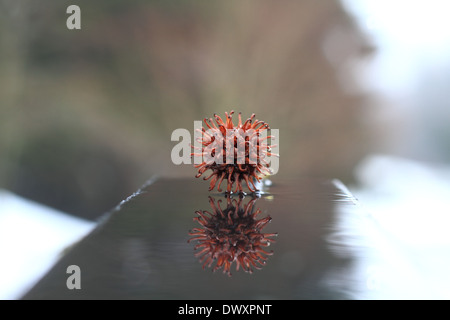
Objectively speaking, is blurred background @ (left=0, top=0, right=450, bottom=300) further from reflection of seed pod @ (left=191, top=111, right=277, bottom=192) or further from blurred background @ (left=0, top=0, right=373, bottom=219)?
reflection of seed pod @ (left=191, top=111, right=277, bottom=192)

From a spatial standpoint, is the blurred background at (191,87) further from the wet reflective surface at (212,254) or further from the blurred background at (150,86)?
the wet reflective surface at (212,254)

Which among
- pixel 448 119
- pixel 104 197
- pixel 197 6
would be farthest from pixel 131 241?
pixel 448 119

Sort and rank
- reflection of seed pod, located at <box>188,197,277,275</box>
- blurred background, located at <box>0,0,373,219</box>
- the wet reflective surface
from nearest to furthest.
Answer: the wet reflective surface < reflection of seed pod, located at <box>188,197,277,275</box> < blurred background, located at <box>0,0,373,219</box>

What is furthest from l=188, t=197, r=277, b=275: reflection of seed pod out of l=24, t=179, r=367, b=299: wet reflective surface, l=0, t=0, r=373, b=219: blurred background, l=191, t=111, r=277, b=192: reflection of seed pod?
l=0, t=0, r=373, b=219: blurred background

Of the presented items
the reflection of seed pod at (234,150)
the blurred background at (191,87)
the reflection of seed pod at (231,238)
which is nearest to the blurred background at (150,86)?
the blurred background at (191,87)

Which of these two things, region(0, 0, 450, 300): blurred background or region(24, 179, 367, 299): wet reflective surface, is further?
region(0, 0, 450, 300): blurred background

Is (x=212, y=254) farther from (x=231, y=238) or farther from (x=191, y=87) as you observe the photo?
(x=191, y=87)
